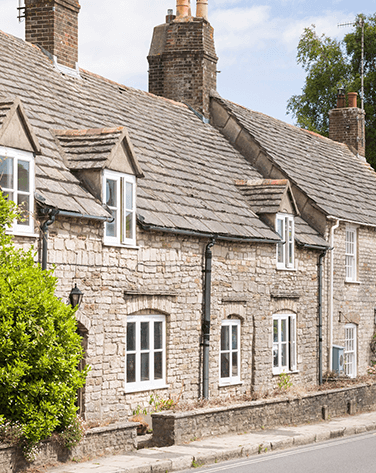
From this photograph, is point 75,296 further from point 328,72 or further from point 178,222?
point 328,72

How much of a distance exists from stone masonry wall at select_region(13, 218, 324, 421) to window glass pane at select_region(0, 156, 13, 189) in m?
1.16

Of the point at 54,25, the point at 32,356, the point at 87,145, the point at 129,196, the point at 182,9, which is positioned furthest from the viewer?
the point at 182,9

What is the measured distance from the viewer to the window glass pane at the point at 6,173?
455 inches

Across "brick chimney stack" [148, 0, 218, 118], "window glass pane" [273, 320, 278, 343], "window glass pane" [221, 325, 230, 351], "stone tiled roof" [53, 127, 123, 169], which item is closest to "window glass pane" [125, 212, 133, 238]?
"stone tiled roof" [53, 127, 123, 169]

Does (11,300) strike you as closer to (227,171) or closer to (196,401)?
(196,401)

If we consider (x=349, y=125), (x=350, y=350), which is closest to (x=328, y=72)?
(x=349, y=125)

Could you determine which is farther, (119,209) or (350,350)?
(350,350)

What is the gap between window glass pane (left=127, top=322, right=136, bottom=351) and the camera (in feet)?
46.9

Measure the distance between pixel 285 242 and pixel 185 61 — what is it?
26.4 feet

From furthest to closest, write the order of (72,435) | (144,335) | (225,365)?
(225,365), (144,335), (72,435)

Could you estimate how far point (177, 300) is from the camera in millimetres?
15375

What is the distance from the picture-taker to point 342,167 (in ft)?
89.0

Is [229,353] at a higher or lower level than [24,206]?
lower

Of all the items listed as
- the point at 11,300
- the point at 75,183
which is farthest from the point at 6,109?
the point at 11,300
